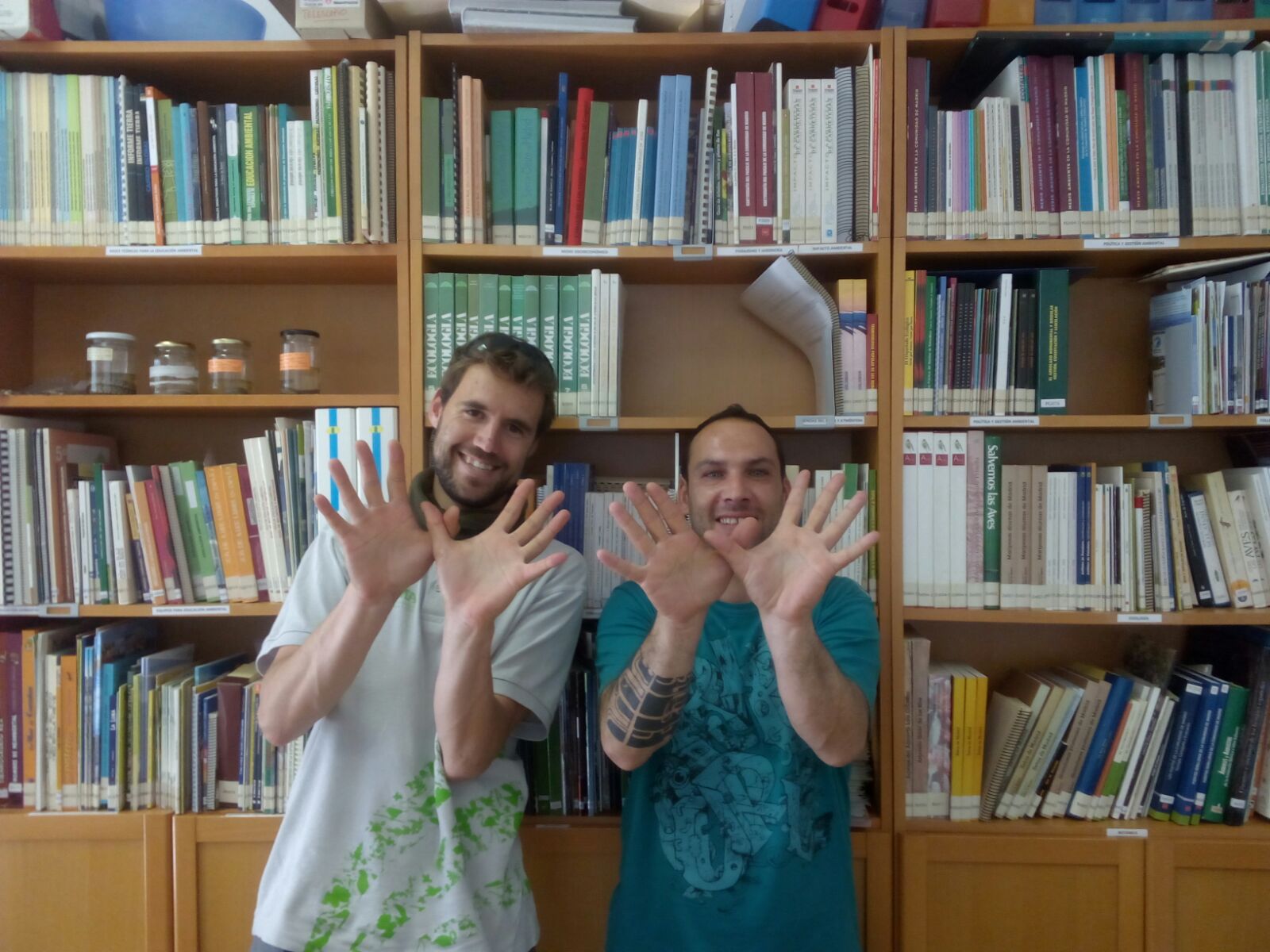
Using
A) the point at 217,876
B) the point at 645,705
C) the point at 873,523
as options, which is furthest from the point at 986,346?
the point at 217,876

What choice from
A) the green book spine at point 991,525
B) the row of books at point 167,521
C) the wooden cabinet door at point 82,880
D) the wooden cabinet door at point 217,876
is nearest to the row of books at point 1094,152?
the green book spine at point 991,525

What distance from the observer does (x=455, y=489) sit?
1408mm

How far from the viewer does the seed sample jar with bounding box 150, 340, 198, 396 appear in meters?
1.68

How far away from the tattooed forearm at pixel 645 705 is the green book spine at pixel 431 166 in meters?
1.07

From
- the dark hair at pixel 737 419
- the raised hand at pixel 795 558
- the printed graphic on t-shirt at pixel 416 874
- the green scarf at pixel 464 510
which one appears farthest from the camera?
the dark hair at pixel 737 419

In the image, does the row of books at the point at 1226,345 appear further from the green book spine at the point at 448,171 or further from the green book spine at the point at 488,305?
the green book spine at the point at 448,171

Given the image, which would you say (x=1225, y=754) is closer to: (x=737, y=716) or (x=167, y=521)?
(x=737, y=716)

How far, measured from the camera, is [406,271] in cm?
161

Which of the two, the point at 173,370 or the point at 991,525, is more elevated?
the point at 173,370

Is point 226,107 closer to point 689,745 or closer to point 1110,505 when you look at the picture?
point 689,745

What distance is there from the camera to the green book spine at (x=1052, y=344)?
1.60 meters

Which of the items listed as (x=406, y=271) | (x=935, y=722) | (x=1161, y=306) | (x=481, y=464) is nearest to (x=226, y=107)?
(x=406, y=271)

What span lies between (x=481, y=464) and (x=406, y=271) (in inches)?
21.2

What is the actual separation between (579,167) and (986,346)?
3.37 feet
